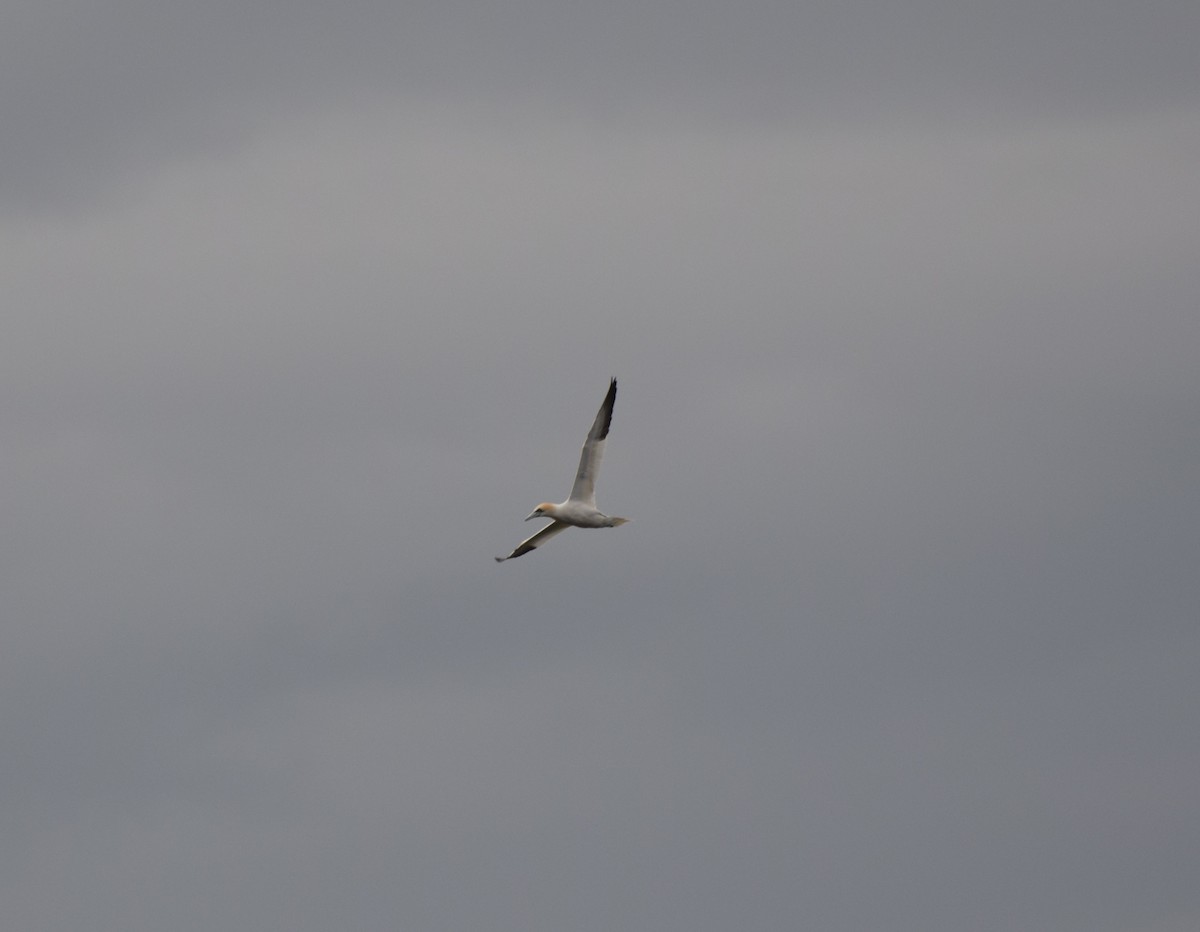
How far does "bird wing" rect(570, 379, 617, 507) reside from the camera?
76.2m

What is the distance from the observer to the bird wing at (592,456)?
76.2m

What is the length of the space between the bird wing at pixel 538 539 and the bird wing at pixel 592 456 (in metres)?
3.35

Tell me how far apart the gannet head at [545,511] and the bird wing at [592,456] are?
71 centimetres

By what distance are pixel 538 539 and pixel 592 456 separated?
592 centimetres

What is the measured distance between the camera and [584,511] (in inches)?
3004

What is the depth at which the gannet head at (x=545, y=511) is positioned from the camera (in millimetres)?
76750

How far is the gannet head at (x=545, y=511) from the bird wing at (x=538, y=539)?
7.00 feet

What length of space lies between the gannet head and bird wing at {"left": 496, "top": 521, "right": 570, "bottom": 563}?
213cm

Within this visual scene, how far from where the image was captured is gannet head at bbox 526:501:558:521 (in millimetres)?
76750

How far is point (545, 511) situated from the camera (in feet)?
254

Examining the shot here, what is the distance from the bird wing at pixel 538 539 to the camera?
80.3 meters

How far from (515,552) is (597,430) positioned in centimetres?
688

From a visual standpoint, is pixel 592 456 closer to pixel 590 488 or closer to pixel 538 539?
pixel 590 488

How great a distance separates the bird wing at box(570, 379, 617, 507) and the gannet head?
2.34 feet
